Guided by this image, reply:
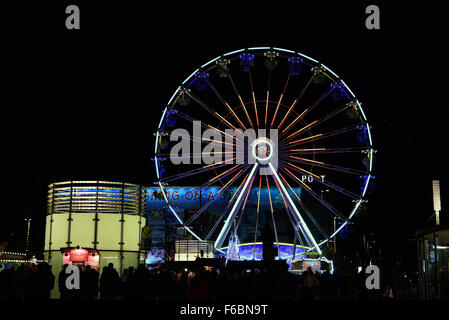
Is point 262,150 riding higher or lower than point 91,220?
higher

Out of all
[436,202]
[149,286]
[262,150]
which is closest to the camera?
[149,286]

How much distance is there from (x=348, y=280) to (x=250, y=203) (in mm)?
33277

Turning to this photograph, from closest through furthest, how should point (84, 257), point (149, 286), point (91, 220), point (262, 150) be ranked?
point (149, 286) < point (84, 257) < point (91, 220) < point (262, 150)

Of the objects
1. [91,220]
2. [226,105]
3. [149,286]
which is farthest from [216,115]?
[149,286]

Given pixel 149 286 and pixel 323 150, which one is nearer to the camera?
pixel 149 286

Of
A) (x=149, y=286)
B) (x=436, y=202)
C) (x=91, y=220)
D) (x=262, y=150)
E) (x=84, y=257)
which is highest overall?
(x=262, y=150)

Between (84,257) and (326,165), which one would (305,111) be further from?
(84,257)

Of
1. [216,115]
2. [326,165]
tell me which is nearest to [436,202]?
[326,165]

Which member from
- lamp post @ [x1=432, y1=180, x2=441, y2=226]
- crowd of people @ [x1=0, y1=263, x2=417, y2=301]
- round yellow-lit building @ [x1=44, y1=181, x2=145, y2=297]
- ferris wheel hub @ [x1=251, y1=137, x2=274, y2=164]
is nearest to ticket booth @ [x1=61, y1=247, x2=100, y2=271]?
round yellow-lit building @ [x1=44, y1=181, x2=145, y2=297]

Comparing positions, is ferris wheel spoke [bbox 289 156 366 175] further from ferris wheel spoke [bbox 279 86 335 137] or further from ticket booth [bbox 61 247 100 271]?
ticket booth [bbox 61 247 100 271]

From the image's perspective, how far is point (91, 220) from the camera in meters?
31.3

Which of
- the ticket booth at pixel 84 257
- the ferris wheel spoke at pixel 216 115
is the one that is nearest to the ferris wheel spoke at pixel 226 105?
the ferris wheel spoke at pixel 216 115

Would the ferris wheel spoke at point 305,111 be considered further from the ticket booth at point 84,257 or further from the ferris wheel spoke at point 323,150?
the ticket booth at point 84,257

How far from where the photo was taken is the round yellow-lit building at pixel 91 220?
31.2m
